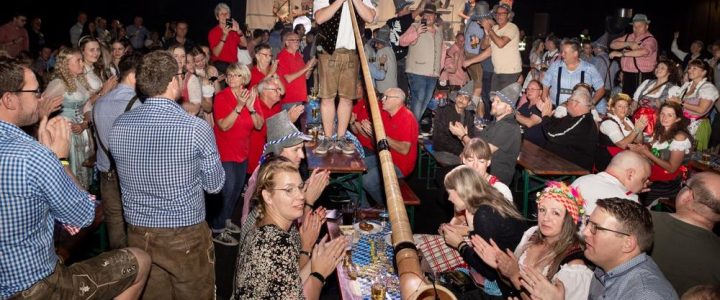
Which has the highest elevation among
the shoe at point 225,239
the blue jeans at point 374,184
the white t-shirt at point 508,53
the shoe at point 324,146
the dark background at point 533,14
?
the dark background at point 533,14

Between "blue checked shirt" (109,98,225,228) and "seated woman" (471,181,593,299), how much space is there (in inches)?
64.0

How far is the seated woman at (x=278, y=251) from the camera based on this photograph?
92.7 inches

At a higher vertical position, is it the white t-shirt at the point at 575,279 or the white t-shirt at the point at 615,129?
the white t-shirt at the point at 615,129

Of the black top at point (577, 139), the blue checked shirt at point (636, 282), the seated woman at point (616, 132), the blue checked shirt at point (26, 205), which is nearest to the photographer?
the blue checked shirt at point (26, 205)

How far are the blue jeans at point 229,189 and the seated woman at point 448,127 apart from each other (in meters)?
2.08

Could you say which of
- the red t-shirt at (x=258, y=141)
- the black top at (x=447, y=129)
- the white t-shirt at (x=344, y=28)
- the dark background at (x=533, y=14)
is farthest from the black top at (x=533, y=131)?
the dark background at (x=533, y=14)

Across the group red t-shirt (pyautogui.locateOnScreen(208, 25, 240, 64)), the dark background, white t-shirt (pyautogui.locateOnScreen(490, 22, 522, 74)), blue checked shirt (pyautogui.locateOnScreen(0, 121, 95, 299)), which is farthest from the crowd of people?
the dark background

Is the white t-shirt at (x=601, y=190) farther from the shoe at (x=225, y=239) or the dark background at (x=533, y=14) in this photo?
the dark background at (x=533, y=14)

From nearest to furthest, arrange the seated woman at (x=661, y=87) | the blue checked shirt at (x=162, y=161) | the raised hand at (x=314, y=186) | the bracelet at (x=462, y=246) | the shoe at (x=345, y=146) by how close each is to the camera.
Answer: the blue checked shirt at (x=162, y=161), the raised hand at (x=314, y=186), the bracelet at (x=462, y=246), the shoe at (x=345, y=146), the seated woman at (x=661, y=87)

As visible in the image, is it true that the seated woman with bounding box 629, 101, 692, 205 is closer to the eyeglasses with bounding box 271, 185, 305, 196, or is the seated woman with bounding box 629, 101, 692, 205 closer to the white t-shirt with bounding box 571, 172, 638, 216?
the white t-shirt with bounding box 571, 172, 638, 216

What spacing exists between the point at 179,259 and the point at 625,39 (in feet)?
29.2

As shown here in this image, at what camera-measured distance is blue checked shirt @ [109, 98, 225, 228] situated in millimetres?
3062

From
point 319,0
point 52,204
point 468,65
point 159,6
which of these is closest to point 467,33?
point 468,65

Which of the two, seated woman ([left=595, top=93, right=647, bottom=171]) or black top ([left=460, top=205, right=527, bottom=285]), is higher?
seated woman ([left=595, top=93, right=647, bottom=171])
